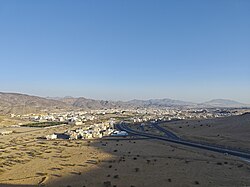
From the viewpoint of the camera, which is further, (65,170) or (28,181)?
(65,170)

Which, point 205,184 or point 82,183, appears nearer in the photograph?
point 205,184

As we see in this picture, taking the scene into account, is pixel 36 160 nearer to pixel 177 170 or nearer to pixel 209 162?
pixel 177 170

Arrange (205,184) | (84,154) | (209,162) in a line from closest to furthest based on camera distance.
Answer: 1. (205,184)
2. (209,162)
3. (84,154)

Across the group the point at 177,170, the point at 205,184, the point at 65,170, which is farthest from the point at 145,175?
the point at 65,170

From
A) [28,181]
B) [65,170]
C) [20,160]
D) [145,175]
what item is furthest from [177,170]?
[20,160]

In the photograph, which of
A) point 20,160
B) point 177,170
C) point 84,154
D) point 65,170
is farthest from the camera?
point 84,154

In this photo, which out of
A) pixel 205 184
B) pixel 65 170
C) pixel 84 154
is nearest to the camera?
pixel 205 184

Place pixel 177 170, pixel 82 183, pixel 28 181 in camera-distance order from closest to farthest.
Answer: pixel 82 183, pixel 28 181, pixel 177 170
